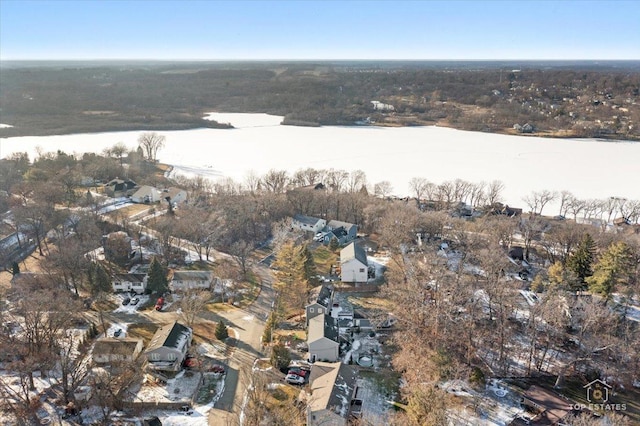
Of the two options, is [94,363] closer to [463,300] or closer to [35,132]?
[463,300]

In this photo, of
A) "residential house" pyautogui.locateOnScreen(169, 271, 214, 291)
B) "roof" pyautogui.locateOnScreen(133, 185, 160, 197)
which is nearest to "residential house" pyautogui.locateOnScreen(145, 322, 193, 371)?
"residential house" pyautogui.locateOnScreen(169, 271, 214, 291)

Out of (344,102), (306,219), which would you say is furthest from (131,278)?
(344,102)

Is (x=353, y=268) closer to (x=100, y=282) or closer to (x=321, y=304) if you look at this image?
(x=321, y=304)

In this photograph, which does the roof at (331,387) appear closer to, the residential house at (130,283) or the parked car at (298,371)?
the parked car at (298,371)

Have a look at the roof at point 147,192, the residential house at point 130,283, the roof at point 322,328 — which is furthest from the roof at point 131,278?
the roof at point 147,192

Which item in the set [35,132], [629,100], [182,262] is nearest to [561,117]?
[629,100]

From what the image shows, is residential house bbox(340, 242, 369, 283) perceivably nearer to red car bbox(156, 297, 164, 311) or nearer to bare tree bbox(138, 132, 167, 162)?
red car bbox(156, 297, 164, 311)
